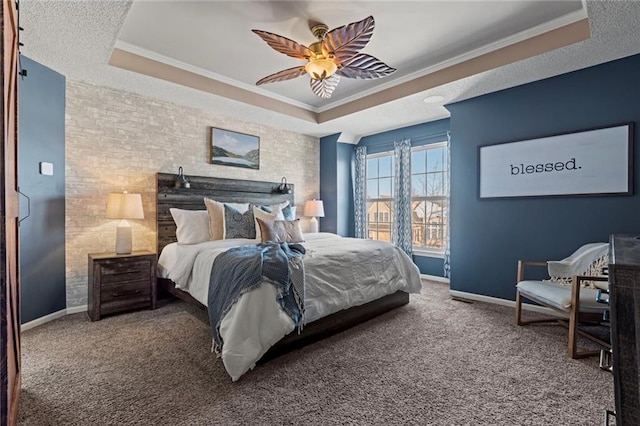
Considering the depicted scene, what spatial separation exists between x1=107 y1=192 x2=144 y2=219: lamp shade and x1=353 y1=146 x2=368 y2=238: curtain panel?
3.68 m

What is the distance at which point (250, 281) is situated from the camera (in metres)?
2.15

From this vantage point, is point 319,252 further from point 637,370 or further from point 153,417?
point 637,370

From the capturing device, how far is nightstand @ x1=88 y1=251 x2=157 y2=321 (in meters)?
3.05

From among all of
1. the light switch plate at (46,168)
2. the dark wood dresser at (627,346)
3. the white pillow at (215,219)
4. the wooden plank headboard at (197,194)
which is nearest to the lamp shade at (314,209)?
the wooden plank headboard at (197,194)

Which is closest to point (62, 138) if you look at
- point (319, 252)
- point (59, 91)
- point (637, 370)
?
point (59, 91)

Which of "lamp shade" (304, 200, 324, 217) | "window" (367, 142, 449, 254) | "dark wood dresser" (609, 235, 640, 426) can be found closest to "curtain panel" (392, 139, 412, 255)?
"window" (367, 142, 449, 254)

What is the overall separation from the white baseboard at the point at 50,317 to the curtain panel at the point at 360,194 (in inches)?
166

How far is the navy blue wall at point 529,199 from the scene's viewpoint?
115 inches

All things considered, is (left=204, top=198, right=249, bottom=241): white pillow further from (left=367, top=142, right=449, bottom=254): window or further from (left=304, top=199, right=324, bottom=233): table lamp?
(left=367, top=142, right=449, bottom=254): window

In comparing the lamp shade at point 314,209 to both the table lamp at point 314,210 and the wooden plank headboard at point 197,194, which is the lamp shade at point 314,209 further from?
the wooden plank headboard at point 197,194

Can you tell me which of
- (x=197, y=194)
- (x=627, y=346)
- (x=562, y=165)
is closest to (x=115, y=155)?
(x=197, y=194)

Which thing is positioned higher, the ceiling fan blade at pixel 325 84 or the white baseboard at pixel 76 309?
the ceiling fan blade at pixel 325 84

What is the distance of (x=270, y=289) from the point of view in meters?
2.21

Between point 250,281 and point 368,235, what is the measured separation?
392 centimetres
